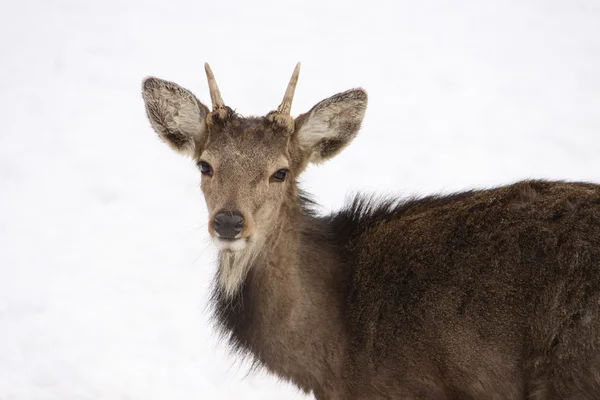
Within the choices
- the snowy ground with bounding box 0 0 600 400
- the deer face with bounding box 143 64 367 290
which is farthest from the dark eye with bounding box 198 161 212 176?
the snowy ground with bounding box 0 0 600 400

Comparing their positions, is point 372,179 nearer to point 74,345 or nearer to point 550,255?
point 74,345

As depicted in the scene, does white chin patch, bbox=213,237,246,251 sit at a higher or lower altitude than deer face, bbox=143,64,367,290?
lower

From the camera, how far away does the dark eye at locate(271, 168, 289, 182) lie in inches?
303

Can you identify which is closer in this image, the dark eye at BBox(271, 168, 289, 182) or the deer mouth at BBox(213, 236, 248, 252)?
the deer mouth at BBox(213, 236, 248, 252)

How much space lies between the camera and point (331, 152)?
838 centimetres

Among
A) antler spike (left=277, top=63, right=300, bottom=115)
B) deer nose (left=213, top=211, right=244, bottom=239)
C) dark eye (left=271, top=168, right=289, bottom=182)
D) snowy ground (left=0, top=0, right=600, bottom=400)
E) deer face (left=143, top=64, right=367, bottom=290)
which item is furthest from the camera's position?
snowy ground (left=0, top=0, right=600, bottom=400)

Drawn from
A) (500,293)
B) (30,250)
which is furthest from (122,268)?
(500,293)

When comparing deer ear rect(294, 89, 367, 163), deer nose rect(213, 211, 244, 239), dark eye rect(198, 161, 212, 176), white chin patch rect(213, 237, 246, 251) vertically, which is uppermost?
deer ear rect(294, 89, 367, 163)

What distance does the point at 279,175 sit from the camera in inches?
305

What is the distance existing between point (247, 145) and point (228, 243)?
3.07 ft

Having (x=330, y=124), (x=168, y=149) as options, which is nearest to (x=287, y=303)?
(x=330, y=124)

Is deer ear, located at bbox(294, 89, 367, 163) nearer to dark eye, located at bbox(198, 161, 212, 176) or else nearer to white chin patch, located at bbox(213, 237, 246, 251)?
dark eye, located at bbox(198, 161, 212, 176)

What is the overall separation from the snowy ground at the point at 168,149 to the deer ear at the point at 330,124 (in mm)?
2430

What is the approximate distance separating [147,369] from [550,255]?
4886mm
